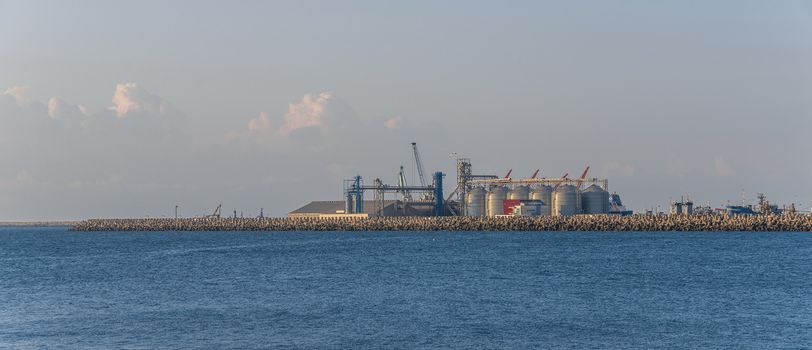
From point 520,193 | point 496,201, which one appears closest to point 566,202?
point 520,193

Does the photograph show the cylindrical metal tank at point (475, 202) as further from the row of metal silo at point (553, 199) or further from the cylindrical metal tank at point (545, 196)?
the cylindrical metal tank at point (545, 196)

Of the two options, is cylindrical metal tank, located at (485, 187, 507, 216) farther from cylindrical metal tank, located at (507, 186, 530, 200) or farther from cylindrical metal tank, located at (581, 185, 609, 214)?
cylindrical metal tank, located at (581, 185, 609, 214)

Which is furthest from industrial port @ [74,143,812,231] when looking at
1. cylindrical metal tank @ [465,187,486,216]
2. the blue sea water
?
the blue sea water

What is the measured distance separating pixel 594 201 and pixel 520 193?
1057 cm

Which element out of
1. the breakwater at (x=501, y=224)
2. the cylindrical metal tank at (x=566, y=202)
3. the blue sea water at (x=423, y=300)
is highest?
the cylindrical metal tank at (x=566, y=202)

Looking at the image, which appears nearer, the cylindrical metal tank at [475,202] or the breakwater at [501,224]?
the breakwater at [501,224]

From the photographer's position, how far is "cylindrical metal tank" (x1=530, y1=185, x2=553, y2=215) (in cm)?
14838

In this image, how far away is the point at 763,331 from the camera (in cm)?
3681

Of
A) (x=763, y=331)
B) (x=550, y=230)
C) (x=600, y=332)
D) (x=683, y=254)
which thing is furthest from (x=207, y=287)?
(x=550, y=230)

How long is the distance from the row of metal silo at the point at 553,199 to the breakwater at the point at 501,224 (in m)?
7.80

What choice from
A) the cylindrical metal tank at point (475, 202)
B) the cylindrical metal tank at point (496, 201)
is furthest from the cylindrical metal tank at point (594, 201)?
the cylindrical metal tank at point (475, 202)

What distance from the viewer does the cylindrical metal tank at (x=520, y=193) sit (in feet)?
497

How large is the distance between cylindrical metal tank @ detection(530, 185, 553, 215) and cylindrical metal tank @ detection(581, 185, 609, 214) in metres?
4.63

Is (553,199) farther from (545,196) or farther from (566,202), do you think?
(566,202)
